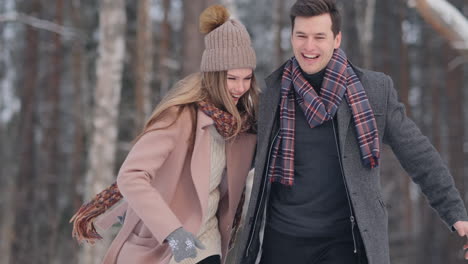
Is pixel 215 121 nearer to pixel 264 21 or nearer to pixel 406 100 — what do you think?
pixel 406 100

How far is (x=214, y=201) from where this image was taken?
335cm

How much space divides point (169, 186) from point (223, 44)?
0.80 meters

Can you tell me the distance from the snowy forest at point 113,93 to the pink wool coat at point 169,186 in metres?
5.15

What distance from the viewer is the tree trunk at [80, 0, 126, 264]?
9273 mm

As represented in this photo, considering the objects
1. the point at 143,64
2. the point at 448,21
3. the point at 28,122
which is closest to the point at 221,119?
the point at 448,21

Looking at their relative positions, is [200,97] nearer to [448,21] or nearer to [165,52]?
[448,21]

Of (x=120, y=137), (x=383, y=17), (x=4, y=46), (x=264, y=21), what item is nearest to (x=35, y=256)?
(x=120, y=137)

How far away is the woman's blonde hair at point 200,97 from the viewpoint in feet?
10.6

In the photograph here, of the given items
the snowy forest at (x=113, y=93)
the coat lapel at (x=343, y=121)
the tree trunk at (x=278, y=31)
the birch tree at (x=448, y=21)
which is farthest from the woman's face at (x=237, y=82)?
the tree trunk at (x=278, y=31)

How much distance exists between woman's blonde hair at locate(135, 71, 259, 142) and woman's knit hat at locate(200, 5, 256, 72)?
56 millimetres

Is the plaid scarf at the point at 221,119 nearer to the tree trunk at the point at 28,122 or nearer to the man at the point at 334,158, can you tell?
the man at the point at 334,158

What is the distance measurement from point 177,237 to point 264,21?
1758 centimetres

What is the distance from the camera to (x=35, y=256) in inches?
449

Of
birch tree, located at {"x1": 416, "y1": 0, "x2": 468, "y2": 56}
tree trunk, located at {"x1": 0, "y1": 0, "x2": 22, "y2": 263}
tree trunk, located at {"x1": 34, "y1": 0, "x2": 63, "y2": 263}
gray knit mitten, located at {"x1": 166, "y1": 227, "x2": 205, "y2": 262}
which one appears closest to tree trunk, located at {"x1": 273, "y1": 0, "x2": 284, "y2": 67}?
tree trunk, located at {"x1": 34, "y1": 0, "x2": 63, "y2": 263}
